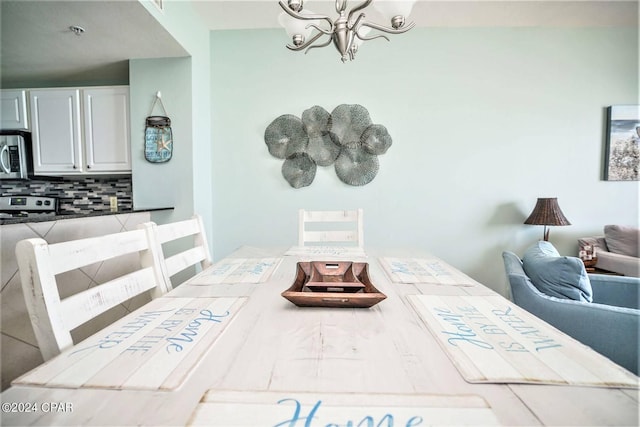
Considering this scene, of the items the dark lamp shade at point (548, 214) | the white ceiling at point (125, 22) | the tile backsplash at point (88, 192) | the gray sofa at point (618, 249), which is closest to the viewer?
the white ceiling at point (125, 22)

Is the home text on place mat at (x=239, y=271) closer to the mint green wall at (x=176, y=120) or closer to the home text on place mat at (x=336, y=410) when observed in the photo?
the home text on place mat at (x=336, y=410)

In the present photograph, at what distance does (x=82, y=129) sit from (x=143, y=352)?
2752 millimetres

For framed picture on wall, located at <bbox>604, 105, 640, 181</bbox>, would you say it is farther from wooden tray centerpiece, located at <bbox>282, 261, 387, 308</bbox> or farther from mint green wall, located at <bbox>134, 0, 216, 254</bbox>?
mint green wall, located at <bbox>134, 0, 216, 254</bbox>

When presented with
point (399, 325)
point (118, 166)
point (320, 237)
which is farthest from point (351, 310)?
Result: point (118, 166)

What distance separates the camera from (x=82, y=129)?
2.40 metres

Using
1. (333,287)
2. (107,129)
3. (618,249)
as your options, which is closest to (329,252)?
(333,287)

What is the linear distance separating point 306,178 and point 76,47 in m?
2.02

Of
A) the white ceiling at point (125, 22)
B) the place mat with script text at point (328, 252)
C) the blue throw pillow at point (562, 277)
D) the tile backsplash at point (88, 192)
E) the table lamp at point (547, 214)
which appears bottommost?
the blue throw pillow at point (562, 277)

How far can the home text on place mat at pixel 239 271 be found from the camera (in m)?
1.00

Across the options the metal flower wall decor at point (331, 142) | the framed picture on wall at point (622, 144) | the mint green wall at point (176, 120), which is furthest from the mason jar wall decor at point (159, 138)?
the framed picture on wall at point (622, 144)

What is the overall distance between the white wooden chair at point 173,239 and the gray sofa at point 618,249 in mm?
2864

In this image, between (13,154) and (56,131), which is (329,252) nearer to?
(56,131)

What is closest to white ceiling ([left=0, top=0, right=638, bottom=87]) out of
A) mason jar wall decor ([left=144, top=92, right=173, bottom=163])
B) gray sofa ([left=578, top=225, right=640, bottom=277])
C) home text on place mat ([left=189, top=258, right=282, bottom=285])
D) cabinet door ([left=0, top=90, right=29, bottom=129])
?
cabinet door ([left=0, top=90, right=29, bottom=129])

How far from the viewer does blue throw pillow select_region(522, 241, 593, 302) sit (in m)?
1.20
